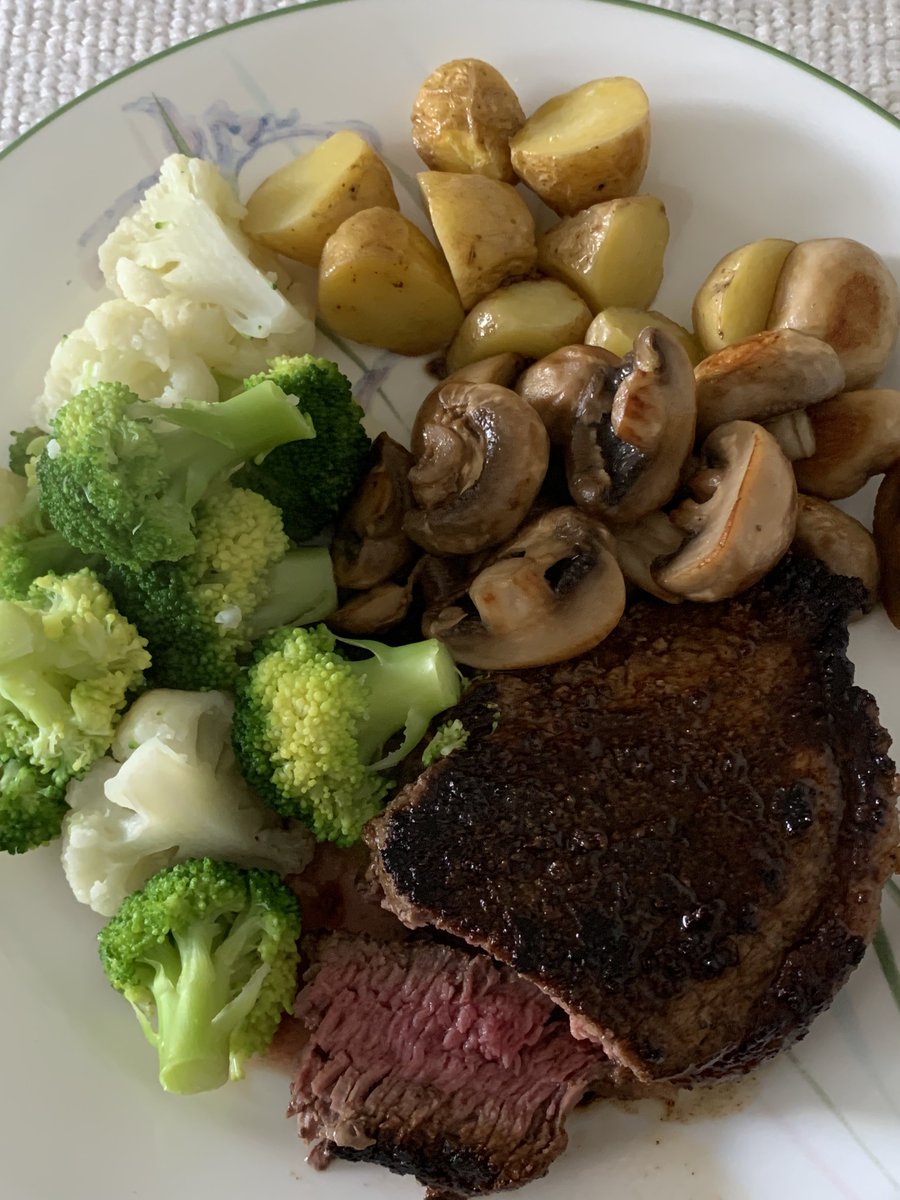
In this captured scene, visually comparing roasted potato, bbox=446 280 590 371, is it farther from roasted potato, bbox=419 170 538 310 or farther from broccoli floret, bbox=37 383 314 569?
broccoli floret, bbox=37 383 314 569

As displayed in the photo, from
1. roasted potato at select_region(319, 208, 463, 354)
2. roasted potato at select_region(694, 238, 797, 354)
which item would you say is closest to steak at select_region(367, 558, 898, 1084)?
roasted potato at select_region(694, 238, 797, 354)

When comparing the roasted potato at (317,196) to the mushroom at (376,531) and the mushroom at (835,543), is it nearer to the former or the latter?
the mushroom at (376,531)

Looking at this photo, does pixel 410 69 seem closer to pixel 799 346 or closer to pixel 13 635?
pixel 799 346

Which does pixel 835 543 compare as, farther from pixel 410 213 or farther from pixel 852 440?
pixel 410 213

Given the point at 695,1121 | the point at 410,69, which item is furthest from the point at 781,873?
the point at 410,69

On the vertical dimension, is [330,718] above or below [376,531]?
below

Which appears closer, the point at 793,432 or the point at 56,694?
the point at 56,694

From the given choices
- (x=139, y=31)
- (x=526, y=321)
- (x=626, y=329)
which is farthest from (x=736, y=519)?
(x=139, y=31)
